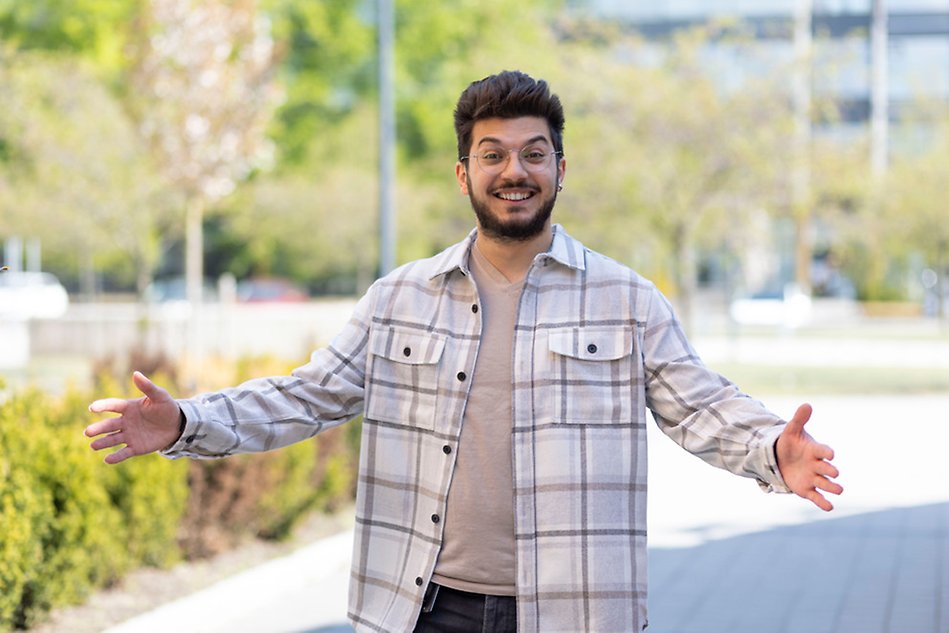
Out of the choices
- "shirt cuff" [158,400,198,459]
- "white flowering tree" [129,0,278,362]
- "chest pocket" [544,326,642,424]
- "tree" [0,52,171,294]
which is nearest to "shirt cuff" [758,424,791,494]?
"chest pocket" [544,326,642,424]

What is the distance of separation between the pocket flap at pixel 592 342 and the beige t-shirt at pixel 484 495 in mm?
120

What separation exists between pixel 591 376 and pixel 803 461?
481mm

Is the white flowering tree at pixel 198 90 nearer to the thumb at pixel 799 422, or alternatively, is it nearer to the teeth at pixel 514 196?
the teeth at pixel 514 196

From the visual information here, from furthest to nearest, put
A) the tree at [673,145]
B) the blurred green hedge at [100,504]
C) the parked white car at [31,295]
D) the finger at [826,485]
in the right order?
1. the parked white car at [31,295]
2. the tree at [673,145]
3. the blurred green hedge at [100,504]
4. the finger at [826,485]

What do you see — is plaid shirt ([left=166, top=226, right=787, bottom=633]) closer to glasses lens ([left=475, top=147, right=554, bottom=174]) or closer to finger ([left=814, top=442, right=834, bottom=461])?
finger ([left=814, top=442, right=834, bottom=461])

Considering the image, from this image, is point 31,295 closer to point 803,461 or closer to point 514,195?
point 514,195

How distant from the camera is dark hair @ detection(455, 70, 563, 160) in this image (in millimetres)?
3322

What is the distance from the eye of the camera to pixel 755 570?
8828 mm

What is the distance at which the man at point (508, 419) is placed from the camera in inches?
126

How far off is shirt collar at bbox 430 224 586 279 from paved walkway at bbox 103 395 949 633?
13.4 feet

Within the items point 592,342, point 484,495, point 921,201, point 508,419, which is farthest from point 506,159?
point 921,201

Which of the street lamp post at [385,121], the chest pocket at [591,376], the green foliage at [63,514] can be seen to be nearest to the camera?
the chest pocket at [591,376]

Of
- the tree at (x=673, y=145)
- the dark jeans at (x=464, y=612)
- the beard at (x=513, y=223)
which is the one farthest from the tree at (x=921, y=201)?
the dark jeans at (x=464, y=612)

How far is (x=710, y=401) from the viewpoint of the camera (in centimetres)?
333
